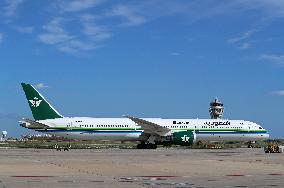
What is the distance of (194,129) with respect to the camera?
204ft

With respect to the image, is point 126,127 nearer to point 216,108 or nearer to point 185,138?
point 185,138

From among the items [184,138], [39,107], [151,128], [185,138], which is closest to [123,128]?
[151,128]

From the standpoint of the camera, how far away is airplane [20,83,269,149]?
61438 millimetres

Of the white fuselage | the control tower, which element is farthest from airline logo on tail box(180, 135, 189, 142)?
the control tower

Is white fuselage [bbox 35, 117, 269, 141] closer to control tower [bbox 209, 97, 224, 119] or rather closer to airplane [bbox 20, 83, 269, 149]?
airplane [bbox 20, 83, 269, 149]

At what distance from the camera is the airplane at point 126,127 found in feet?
202

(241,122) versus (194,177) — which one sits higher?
(241,122)

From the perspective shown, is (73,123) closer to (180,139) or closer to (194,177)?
(180,139)

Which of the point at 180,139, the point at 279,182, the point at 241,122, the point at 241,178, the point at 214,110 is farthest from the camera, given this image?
the point at 214,110

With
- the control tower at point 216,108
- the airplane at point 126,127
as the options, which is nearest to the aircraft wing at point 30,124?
the airplane at point 126,127

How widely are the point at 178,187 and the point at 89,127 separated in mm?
47213

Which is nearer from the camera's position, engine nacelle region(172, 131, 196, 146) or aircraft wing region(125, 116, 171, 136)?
engine nacelle region(172, 131, 196, 146)

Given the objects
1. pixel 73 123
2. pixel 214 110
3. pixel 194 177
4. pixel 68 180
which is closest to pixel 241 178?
pixel 194 177

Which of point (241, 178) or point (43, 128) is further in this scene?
point (43, 128)
